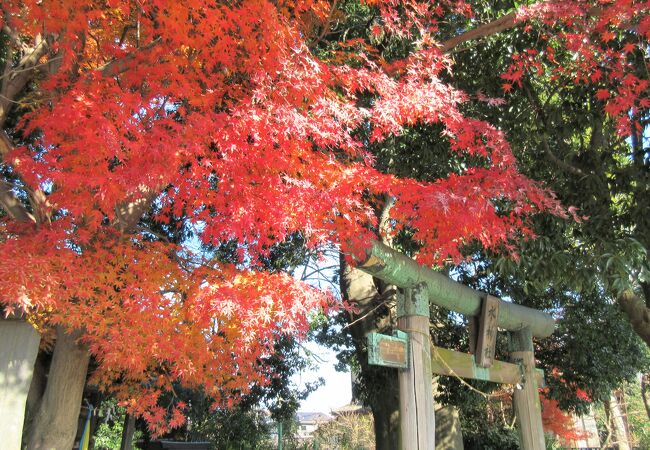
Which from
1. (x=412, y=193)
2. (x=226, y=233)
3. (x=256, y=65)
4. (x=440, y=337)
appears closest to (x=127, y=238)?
(x=226, y=233)

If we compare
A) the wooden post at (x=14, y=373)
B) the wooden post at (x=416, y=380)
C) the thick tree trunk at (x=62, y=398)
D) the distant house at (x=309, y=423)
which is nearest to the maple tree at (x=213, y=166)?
the thick tree trunk at (x=62, y=398)

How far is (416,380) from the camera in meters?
5.29

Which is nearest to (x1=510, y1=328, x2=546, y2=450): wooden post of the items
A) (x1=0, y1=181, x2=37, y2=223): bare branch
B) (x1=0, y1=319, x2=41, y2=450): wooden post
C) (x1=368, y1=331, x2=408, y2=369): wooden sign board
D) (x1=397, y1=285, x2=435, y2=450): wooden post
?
(x1=397, y1=285, x2=435, y2=450): wooden post

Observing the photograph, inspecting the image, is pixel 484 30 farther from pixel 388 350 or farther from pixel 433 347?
pixel 388 350

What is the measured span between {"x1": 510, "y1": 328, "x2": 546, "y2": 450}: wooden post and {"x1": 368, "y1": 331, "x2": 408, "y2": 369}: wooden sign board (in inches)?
123

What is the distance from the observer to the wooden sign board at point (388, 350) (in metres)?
4.89

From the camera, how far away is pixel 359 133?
7973 mm

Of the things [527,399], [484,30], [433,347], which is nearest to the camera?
[433,347]

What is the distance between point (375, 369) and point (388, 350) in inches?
164

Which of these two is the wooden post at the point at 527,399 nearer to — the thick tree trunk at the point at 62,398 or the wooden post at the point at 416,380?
the wooden post at the point at 416,380

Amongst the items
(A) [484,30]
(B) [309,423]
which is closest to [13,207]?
(A) [484,30]

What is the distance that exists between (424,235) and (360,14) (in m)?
4.19

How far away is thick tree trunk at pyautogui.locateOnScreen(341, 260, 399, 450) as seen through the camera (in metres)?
8.55

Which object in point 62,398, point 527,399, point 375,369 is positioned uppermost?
point 375,369
